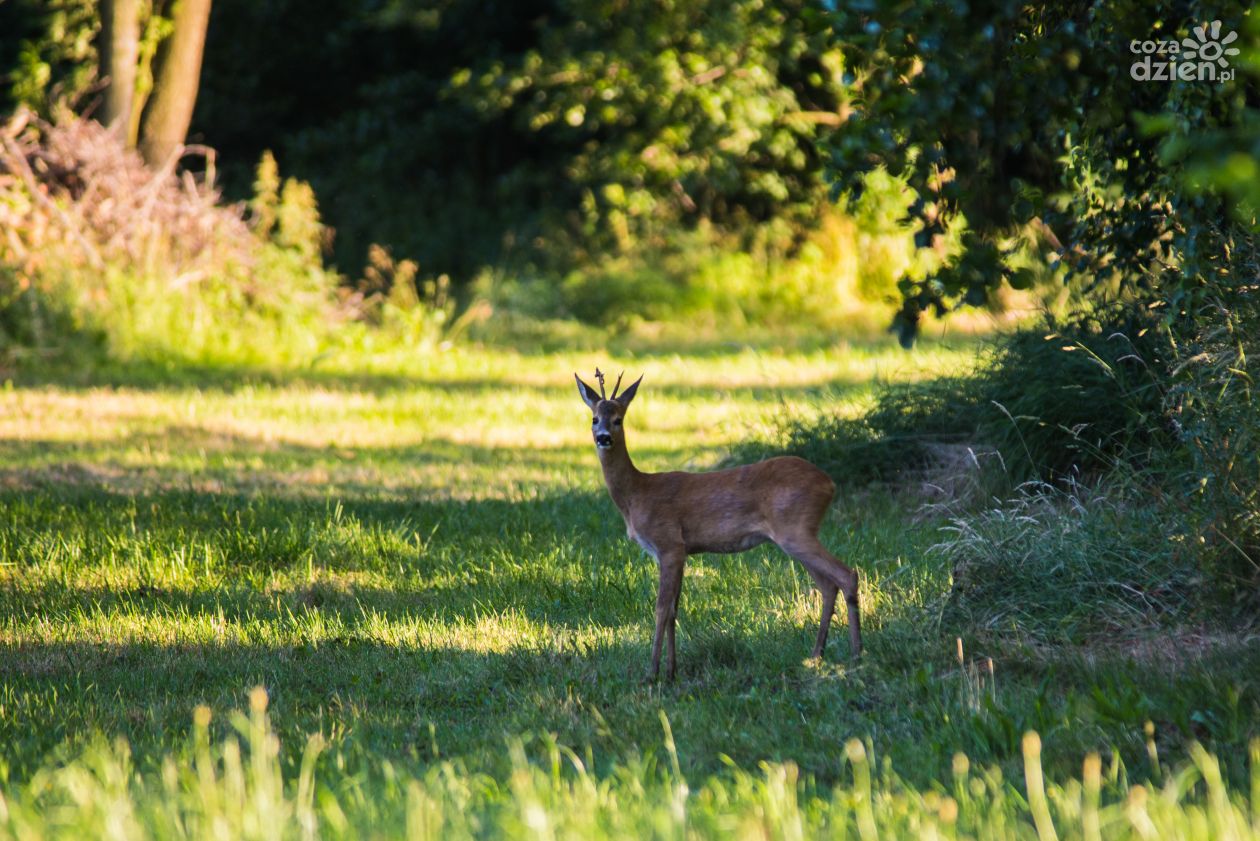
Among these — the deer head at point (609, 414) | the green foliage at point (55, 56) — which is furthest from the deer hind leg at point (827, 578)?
the green foliage at point (55, 56)

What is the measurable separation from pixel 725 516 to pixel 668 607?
44 cm

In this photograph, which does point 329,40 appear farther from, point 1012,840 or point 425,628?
point 1012,840

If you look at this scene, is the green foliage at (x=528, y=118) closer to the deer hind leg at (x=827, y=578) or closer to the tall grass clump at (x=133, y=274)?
the tall grass clump at (x=133, y=274)

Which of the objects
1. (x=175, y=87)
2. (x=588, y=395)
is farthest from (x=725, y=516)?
→ (x=175, y=87)

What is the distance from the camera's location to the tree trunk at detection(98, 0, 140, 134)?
1781 cm

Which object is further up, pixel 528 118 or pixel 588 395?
pixel 528 118

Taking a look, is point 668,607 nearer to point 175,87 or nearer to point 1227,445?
point 1227,445

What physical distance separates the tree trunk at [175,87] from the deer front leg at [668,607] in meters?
14.2

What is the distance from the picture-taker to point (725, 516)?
591 cm

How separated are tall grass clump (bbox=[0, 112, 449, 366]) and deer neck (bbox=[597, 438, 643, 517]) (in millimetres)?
10448

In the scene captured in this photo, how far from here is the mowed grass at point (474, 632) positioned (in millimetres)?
4812

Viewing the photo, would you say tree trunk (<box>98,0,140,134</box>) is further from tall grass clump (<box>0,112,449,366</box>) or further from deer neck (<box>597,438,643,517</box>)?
deer neck (<box>597,438,643,517</box>)

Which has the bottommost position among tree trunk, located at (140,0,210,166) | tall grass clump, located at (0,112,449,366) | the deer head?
the deer head

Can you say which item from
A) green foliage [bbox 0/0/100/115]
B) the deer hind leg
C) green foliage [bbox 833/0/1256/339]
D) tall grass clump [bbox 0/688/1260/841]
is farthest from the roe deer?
green foliage [bbox 0/0/100/115]
